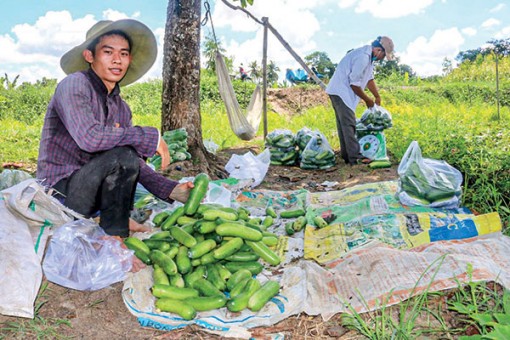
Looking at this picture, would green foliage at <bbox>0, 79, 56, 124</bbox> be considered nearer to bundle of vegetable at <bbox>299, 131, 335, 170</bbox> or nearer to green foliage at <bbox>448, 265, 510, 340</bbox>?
bundle of vegetable at <bbox>299, 131, 335, 170</bbox>

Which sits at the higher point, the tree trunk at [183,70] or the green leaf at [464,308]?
the tree trunk at [183,70]

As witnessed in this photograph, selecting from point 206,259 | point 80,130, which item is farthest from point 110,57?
point 206,259

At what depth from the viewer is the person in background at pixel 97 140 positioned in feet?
8.95

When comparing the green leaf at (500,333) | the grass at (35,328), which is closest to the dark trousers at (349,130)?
the grass at (35,328)

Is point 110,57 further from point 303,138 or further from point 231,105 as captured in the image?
point 303,138

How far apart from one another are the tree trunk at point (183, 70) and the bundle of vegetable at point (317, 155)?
1523 millimetres

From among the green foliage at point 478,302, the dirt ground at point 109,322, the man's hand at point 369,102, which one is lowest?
the dirt ground at point 109,322

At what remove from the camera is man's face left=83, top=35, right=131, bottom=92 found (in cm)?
291

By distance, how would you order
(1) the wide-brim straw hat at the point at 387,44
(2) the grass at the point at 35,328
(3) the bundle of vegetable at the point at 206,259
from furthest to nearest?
(1) the wide-brim straw hat at the point at 387,44 < (3) the bundle of vegetable at the point at 206,259 < (2) the grass at the point at 35,328

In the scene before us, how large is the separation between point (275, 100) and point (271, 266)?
41.2 feet

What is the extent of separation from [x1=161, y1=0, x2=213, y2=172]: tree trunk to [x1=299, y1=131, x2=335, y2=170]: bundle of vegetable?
152 centimetres

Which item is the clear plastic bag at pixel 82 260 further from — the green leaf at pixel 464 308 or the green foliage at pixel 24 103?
the green foliage at pixel 24 103

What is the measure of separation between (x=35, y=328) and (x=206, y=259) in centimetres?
95

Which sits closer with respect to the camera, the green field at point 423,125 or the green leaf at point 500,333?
the green leaf at point 500,333
